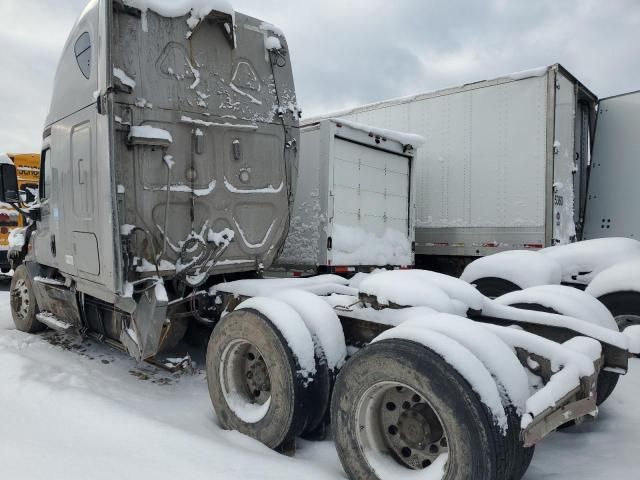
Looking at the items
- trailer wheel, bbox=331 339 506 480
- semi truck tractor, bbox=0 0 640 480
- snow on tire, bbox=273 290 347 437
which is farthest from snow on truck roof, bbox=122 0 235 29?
trailer wheel, bbox=331 339 506 480

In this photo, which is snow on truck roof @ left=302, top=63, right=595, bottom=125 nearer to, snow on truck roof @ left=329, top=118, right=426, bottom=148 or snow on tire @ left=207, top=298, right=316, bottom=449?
snow on truck roof @ left=329, top=118, right=426, bottom=148

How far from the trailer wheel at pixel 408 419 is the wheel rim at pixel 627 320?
10.8 feet

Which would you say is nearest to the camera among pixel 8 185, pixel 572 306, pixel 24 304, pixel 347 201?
Answer: pixel 572 306

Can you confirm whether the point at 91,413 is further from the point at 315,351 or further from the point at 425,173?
the point at 425,173

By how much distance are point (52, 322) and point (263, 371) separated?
10.9ft

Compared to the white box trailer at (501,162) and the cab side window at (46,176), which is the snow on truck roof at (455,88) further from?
the cab side window at (46,176)

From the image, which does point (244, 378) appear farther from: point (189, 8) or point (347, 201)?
point (347, 201)

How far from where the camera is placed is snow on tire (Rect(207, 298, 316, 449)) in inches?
112

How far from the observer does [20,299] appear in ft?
20.3

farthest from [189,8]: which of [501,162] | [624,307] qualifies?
[501,162]

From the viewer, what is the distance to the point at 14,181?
18.6 ft

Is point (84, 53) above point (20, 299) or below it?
above

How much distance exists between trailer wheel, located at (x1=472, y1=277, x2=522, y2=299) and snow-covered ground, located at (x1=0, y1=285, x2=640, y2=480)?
53.1 inches

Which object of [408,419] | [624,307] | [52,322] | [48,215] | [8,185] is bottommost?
[52,322]
